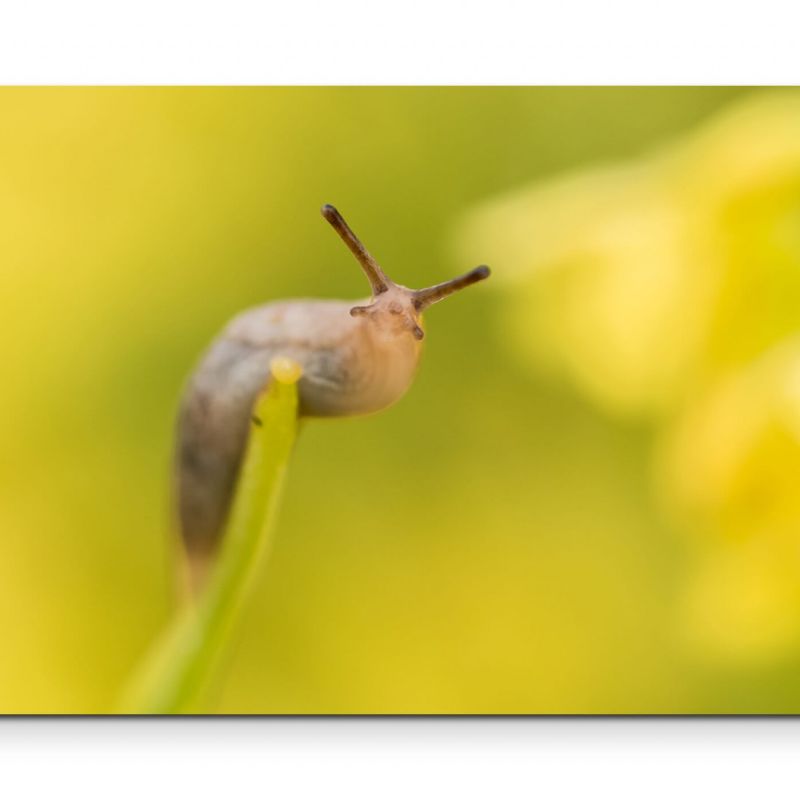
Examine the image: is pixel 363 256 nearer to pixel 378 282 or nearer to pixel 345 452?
pixel 378 282

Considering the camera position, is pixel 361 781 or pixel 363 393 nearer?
pixel 363 393

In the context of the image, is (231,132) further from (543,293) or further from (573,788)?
(573,788)

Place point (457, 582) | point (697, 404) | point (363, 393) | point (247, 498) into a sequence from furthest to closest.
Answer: point (457, 582) → point (697, 404) → point (363, 393) → point (247, 498)

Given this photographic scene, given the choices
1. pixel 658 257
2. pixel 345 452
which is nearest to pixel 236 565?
pixel 345 452
